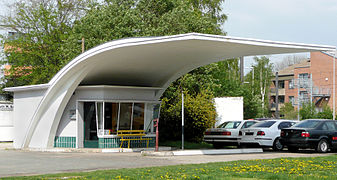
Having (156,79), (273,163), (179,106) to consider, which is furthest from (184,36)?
(179,106)

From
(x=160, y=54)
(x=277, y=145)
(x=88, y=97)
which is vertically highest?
(x=160, y=54)

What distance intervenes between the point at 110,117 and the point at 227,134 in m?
6.00

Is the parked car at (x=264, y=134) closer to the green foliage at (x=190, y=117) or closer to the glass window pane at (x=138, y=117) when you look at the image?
the glass window pane at (x=138, y=117)

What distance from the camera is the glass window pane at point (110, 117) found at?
22405mm

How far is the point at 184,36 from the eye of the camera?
16.7m

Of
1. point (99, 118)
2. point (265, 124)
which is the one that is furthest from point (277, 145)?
point (99, 118)

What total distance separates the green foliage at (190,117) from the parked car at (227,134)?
15.4 feet

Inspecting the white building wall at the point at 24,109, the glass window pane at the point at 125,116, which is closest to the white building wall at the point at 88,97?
the glass window pane at the point at 125,116

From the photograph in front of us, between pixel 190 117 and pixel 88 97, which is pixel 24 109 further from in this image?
pixel 190 117

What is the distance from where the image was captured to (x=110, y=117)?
73.9ft

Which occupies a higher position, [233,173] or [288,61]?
[288,61]

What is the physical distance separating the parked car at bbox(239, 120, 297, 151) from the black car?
98cm

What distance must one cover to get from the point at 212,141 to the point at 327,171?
42.0 ft

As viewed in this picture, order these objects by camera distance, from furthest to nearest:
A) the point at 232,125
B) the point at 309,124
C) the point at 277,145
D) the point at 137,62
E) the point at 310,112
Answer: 1. the point at 310,112
2. the point at 232,125
3. the point at 277,145
4. the point at 137,62
5. the point at 309,124
